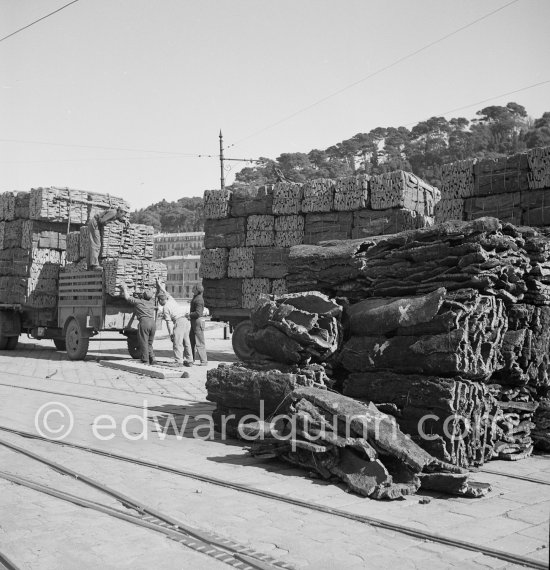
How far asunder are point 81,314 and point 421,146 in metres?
99.0

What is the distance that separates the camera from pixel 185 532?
15.4 feet

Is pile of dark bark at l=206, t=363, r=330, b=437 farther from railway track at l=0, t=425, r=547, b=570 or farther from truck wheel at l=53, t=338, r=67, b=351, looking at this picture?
truck wheel at l=53, t=338, r=67, b=351

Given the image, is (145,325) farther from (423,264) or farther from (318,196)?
(423,264)

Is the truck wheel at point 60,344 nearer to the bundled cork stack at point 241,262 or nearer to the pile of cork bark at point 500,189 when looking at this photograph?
the bundled cork stack at point 241,262

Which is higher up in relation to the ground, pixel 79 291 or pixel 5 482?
pixel 79 291

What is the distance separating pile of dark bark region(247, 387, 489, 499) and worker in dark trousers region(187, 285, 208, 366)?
8.82 m

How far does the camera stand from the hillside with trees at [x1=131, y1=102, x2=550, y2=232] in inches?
3327

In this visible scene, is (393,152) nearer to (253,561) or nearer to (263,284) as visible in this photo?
(263,284)

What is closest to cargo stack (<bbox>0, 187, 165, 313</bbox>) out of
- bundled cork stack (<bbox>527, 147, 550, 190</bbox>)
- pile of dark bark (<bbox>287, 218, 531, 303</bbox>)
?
pile of dark bark (<bbox>287, 218, 531, 303</bbox>)

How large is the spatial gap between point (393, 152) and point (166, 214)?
168 ft

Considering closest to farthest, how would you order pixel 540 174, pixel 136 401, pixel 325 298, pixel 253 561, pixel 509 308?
pixel 253 561, pixel 509 308, pixel 325 298, pixel 136 401, pixel 540 174

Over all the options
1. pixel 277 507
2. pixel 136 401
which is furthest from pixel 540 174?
pixel 277 507

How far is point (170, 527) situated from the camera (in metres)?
4.82

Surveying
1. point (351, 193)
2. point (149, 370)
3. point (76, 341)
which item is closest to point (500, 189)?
point (351, 193)
